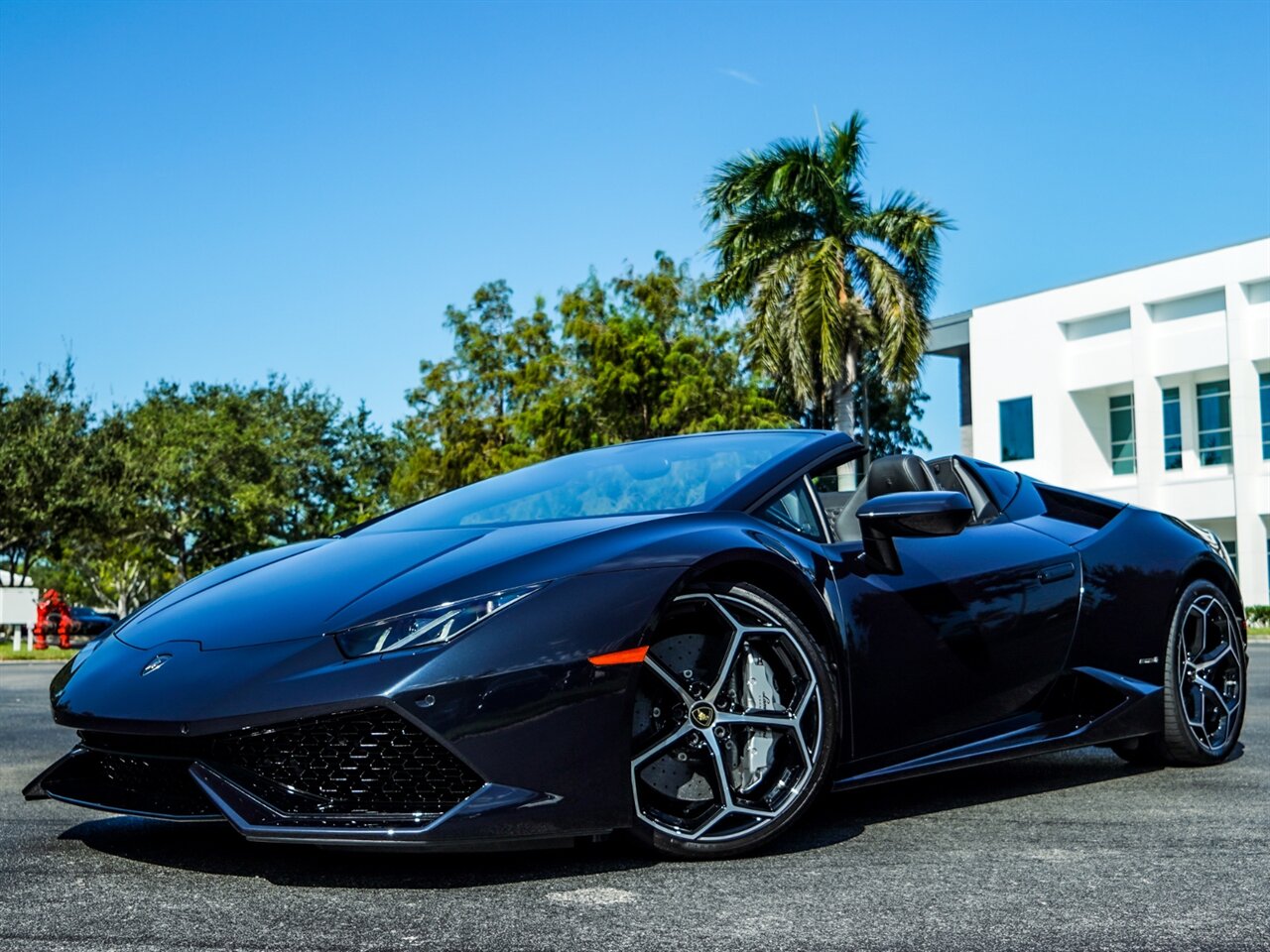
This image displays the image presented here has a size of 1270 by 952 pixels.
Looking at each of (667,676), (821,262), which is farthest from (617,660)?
(821,262)

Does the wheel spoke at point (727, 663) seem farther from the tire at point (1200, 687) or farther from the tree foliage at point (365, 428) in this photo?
the tree foliage at point (365, 428)

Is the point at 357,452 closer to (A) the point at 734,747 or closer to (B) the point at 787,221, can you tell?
(B) the point at 787,221

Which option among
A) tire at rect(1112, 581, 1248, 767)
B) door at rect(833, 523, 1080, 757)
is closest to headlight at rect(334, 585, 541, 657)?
door at rect(833, 523, 1080, 757)

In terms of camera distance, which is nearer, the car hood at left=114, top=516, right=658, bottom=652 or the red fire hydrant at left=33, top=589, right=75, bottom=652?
the car hood at left=114, top=516, right=658, bottom=652

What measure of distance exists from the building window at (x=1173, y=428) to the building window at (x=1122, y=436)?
1380 millimetres

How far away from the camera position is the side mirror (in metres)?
3.93

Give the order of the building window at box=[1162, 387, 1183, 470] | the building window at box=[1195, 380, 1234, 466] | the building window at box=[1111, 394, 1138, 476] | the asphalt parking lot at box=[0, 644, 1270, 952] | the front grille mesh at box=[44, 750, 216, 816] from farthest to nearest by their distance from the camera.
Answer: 1. the building window at box=[1111, 394, 1138, 476]
2. the building window at box=[1162, 387, 1183, 470]
3. the building window at box=[1195, 380, 1234, 466]
4. the front grille mesh at box=[44, 750, 216, 816]
5. the asphalt parking lot at box=[0, 644, 1270, 952]

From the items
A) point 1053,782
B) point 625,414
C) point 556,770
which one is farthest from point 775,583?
point 625,414

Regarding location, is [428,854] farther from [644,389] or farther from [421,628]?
[644,389]

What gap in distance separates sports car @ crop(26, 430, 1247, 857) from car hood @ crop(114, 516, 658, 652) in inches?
0.5

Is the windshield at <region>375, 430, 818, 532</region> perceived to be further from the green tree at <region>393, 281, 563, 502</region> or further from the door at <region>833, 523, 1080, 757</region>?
the green tree at <region>393, 281, 563, 502</region>

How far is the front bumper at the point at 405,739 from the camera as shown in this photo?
10.0 ft

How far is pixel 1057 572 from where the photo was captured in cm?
468

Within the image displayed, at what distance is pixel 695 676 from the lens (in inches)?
139
